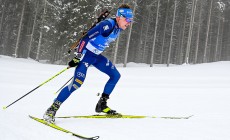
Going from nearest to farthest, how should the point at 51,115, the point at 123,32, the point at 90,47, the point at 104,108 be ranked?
the point at 51,115, the point at 90,47, the point at 104,108, the point at 123,32

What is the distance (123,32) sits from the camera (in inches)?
1184

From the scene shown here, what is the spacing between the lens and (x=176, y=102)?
7.98 meters

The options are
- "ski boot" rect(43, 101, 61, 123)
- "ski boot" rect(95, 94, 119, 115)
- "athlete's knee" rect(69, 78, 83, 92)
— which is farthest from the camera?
"ski boot" rect(95, 94, 119, 115)

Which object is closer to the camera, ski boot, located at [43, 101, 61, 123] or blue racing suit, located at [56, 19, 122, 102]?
ski boot, located at [43, 101, 61, 123]

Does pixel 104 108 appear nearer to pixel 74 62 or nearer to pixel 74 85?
pixel 74 85

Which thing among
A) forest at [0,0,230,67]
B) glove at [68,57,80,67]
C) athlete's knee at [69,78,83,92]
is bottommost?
athlete's knee at [69,78,83,92]

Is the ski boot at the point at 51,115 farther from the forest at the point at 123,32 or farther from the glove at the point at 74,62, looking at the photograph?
the forest at the point at 123,32

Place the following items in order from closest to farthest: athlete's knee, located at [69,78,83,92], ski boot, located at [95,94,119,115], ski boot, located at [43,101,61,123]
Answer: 1. ski boot, located at [43,101,61,123]
2. athlete's knee, located at [69,78,83,92]
3. ski boot, located at [95,94,119,115]

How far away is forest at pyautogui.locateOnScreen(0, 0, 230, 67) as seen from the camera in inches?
1135

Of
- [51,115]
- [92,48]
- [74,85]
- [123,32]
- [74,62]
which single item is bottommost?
[51,115]

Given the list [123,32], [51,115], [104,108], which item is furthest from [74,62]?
[123,32]

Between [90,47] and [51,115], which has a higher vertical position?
[90,47]

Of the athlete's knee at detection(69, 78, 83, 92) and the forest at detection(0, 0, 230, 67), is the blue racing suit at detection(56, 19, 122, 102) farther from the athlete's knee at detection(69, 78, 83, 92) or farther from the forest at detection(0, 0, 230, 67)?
the forest at detection(0, 0, 230, 67)

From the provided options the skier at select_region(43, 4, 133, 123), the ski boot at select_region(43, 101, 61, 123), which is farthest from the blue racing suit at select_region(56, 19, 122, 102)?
the ski boot at select_region(43, 101, 61, 123)
